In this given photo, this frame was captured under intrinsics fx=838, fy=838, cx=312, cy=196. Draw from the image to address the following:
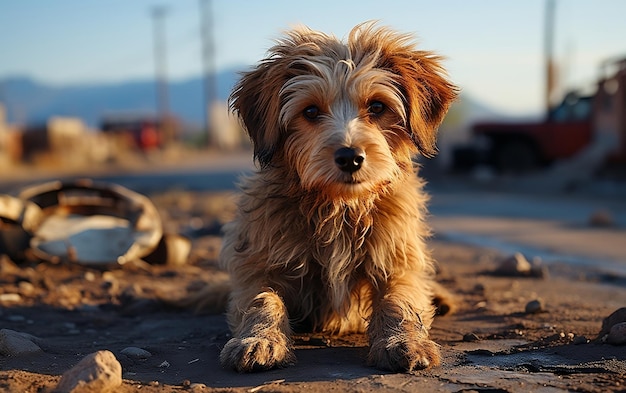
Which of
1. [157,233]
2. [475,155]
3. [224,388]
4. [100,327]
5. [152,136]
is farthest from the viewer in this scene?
[152,136]

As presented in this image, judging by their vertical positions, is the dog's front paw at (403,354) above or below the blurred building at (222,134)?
below

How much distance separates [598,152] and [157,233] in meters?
18.2

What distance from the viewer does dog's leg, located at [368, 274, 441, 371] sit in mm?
4355

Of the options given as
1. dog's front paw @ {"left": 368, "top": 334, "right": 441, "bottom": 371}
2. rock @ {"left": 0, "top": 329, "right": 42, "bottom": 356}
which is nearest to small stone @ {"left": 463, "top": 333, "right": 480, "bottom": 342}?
dog's front paw @ {"left": 368, "top": 334, "right": 441, "bottom": 371}

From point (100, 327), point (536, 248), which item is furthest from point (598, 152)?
point (100, 327)

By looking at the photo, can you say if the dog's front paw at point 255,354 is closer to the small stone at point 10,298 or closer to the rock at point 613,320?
the rock at point 613,320

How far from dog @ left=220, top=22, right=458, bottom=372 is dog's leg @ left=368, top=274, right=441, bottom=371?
0.05ft

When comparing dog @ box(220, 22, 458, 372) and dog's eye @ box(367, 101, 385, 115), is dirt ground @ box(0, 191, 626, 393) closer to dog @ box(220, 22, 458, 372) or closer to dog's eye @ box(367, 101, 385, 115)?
dog @ box(220, 22, 458, 372)

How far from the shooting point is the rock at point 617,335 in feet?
15.4

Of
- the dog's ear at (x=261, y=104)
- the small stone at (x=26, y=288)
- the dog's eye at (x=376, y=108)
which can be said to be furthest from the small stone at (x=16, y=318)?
the dog's eye at (x=376, y=108)

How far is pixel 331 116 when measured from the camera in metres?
5.05

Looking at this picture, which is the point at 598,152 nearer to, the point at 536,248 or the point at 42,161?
the point at 536,248

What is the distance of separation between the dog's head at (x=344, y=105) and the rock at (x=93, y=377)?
5.30 feet

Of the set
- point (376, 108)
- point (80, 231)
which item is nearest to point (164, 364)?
point (376, 108)
